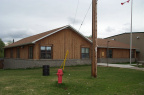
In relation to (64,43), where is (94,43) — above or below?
below

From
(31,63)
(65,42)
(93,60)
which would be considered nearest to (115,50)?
(65,42)

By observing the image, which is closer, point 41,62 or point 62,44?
point 41,62

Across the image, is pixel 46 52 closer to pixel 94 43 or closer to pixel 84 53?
pixel 84 53

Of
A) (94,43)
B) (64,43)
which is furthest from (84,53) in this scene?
(94,43)

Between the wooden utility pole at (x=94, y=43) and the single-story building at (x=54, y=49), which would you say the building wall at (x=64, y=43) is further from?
the wooden utility pole at (x=94, y=43)

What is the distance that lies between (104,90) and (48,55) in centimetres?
1385

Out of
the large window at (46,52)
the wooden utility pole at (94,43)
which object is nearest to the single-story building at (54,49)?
the large window at (46,52)

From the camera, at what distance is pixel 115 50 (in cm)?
→ 2950

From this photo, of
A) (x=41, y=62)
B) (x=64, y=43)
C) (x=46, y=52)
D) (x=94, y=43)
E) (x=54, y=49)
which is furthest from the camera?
(x=64, y=43)

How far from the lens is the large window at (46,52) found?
20672 mm

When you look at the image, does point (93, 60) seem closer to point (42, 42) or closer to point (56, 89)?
point (56, 89)

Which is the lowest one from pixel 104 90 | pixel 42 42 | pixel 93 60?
pixel 104 90

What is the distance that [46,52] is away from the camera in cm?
2088

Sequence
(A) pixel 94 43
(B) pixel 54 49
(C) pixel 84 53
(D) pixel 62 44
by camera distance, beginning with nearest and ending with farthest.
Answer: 1. (A) pixel 94 43
2. (B) pixel 54 49
3. (D) pixel 62 44
4. (C) pixel 84 53
